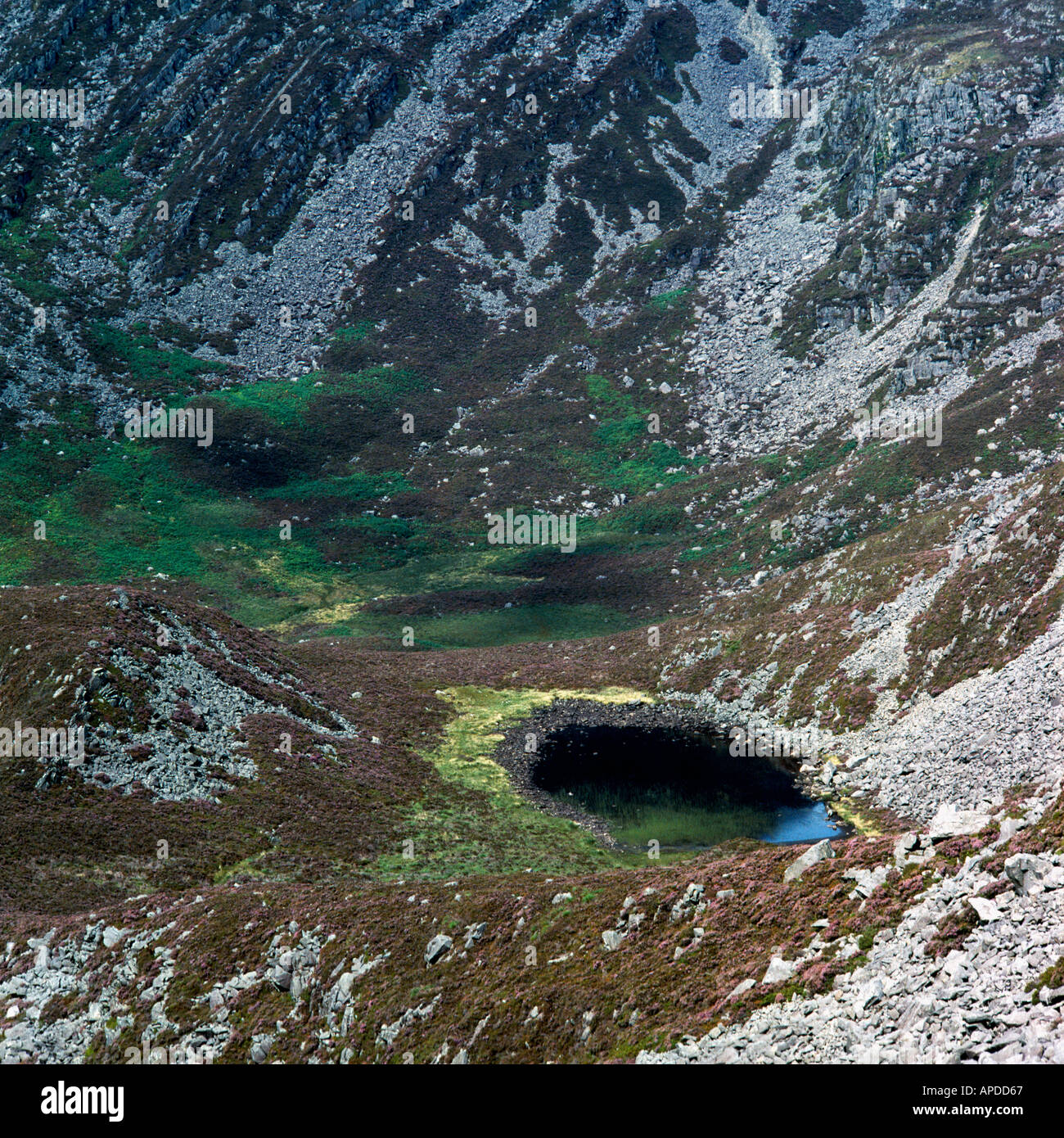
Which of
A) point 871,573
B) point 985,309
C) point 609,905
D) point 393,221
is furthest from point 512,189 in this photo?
point 609,905

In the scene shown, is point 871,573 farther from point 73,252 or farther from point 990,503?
point 73,252

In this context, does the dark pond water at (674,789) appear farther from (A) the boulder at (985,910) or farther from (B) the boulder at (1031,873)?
(B) the boulder at (1031,873)
